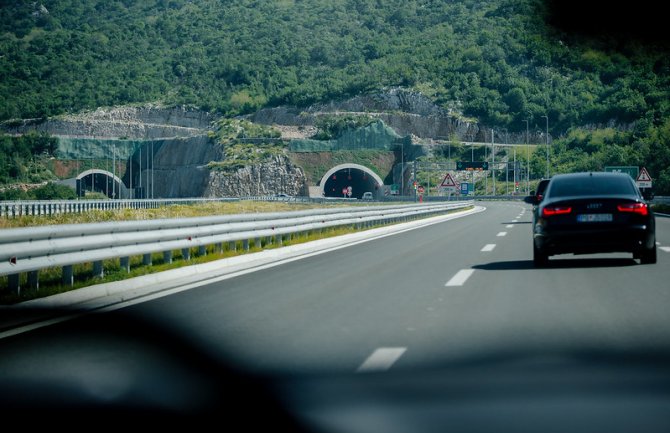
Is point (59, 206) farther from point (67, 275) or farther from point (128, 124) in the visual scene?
point (128, 124)

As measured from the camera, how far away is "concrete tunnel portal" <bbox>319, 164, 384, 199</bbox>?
12662cm

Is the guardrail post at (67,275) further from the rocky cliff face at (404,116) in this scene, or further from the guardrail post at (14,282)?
the rocky cliff face at (404,116)

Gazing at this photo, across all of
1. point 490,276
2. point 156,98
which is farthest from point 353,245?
point 156,98

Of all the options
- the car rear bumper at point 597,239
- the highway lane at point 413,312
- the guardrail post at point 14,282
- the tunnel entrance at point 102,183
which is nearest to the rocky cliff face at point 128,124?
the tunnel entrance at point 102,183

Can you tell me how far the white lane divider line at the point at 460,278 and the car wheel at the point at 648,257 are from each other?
277cm

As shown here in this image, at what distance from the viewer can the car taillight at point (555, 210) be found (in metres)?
13.8

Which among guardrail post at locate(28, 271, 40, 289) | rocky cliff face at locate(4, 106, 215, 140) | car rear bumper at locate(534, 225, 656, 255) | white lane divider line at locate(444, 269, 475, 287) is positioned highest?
rocky cliff face at locate(4, 106, 215, 140)

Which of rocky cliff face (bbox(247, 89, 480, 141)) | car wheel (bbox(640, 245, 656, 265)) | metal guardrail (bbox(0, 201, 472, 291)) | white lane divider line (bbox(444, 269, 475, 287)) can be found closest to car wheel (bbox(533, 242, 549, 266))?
white lane divider line (bbox(444, 269, 475, 287))

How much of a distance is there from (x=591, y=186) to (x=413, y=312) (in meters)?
6.33

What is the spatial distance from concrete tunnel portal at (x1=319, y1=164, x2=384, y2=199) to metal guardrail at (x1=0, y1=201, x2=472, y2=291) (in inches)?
4157

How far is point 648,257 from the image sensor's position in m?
14.4

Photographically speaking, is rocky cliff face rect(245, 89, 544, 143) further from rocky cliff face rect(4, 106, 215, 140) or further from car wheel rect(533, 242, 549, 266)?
car wheel rect(533, 242, 549, 266)

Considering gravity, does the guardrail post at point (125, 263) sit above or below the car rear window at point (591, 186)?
below

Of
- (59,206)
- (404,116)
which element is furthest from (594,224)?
(404,116)
